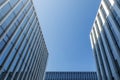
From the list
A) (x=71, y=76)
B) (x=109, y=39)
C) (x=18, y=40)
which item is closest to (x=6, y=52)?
(x=18, y=40)

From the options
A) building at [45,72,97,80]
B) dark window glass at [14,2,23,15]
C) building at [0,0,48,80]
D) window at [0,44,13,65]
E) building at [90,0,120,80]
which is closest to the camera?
window at [0,44,13,65]

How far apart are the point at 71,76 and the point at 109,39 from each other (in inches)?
2965

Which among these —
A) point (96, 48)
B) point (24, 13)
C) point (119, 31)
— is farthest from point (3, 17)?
point (96, 48)

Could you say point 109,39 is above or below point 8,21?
above

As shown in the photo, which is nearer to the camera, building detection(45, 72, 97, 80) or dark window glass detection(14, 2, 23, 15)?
dark window glass detection(14, 2, 23, 15)

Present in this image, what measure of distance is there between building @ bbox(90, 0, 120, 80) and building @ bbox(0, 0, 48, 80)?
18.7 meters

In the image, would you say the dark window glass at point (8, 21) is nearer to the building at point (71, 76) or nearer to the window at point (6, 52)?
the window at point (6, 52)

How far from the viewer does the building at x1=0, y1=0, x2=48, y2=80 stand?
38.4 metres

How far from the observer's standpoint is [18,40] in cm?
4619

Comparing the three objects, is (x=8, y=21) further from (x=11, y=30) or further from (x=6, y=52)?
(x=6, y=52)

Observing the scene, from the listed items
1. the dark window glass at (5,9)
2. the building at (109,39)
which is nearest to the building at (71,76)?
the building at (109,39)

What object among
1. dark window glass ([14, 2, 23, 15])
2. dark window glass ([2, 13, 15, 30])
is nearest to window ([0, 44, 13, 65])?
dark window glass ([2, 13, 15, 30])

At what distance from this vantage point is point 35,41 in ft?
206

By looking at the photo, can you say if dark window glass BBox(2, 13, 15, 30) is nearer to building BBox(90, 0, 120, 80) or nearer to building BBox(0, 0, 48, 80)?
building BBox(0, 0, 48, 80)
